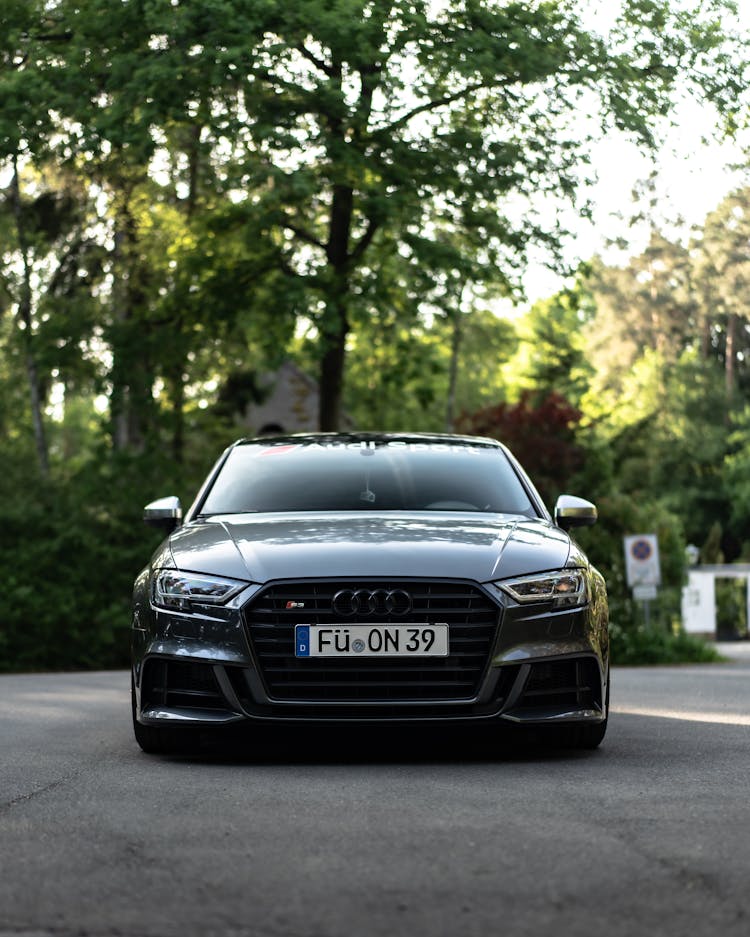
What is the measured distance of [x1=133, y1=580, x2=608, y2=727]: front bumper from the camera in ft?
25.5

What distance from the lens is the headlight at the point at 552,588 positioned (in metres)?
7.84

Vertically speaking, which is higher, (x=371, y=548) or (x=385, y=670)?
(x=371, y=548)

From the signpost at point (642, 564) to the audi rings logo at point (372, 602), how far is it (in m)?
19.4

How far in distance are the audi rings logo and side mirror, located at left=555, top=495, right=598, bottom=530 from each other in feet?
6.59

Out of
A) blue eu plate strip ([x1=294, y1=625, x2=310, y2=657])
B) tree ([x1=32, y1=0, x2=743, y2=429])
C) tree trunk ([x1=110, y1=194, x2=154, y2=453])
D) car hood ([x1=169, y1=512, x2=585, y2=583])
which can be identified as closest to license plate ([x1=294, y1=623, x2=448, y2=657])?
blue eu plate strip ([x1=294, y1=625, x2=310, y2=657])

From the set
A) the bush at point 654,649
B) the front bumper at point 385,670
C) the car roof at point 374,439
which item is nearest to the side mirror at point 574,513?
the car roof at point 374,439

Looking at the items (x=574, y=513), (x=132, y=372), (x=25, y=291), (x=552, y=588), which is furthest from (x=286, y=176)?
(x=552, y=588)

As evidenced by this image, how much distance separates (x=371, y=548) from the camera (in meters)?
7.98

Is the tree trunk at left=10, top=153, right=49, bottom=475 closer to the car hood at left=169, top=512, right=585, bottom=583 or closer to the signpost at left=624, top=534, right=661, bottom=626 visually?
the signpost at left=624, top=534, right=661, bottom=626

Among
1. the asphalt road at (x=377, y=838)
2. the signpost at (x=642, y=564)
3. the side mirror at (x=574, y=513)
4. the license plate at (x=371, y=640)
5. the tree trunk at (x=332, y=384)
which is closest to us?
the asphalt road at (x=377, y=838)

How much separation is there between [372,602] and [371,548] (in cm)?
32

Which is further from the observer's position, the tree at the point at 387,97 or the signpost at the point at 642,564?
the signpost at the point at 642,564

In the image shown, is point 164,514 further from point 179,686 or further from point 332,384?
point 332,384

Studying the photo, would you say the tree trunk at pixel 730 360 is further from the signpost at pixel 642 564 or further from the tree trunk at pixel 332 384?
the tree trunk at pixel 332 384
